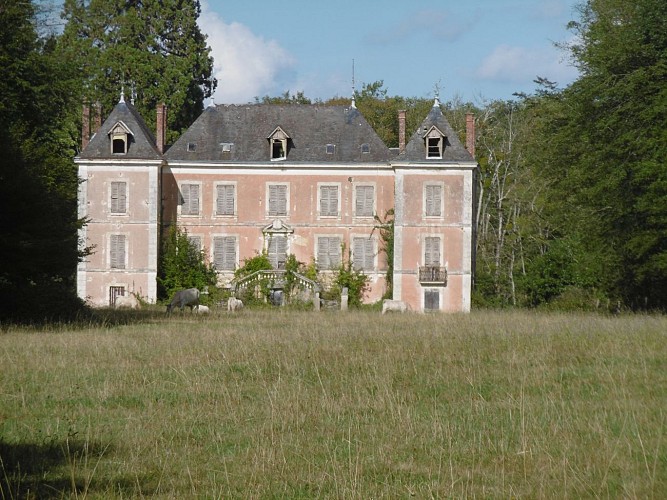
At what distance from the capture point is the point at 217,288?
3794 cm

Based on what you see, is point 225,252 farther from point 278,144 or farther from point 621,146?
point 621,146

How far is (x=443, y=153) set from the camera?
125 ft

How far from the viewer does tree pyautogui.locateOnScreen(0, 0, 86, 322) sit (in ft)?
68.1

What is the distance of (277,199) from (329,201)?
2099mm

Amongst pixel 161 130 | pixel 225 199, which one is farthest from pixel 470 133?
pixel 161 130

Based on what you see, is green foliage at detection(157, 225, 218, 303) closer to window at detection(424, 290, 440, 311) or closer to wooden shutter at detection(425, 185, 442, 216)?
window at detection(424, 290, 440, 311)

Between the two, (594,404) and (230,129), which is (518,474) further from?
(230,129)

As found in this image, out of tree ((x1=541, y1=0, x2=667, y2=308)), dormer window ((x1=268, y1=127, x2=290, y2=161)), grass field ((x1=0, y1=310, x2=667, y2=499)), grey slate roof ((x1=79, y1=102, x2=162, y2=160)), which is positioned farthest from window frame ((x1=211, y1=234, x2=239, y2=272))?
grass field ((x1=0, y1=310, x2=667, y2=499))

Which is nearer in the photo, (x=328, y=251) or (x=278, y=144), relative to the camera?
(x=328, y=251)

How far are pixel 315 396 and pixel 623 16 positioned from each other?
80.3 feet

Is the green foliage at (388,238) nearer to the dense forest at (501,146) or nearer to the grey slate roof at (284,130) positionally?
the grey slate roof at (284,130)

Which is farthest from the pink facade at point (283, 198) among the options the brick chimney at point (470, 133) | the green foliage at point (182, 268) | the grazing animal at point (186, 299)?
the grazing animal at point (186, 299)

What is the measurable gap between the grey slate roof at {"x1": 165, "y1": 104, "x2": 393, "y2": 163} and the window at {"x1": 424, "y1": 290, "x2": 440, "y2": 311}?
224 inches

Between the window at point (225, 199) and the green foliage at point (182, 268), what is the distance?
1761mm
